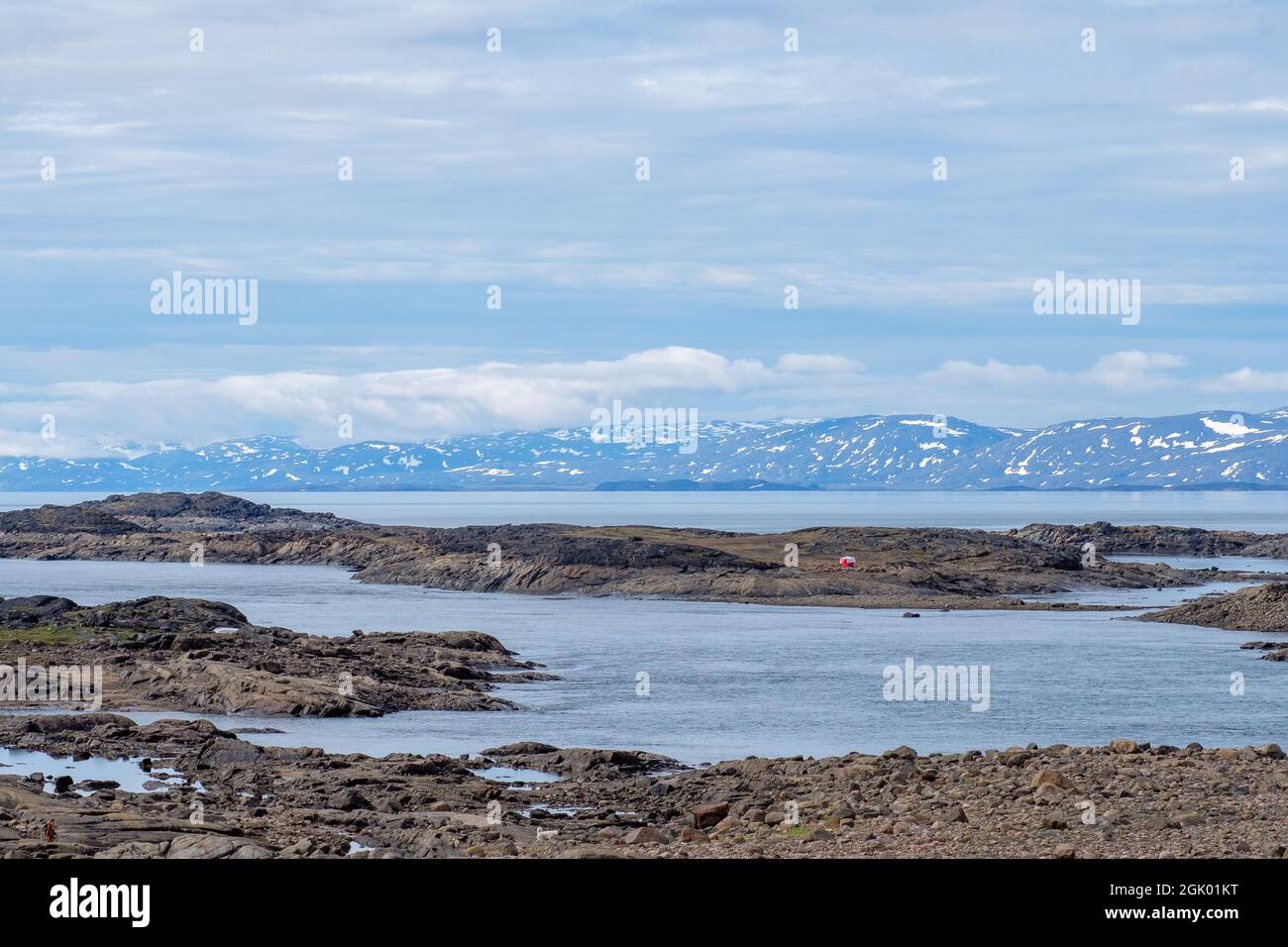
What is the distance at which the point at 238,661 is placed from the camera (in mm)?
53719

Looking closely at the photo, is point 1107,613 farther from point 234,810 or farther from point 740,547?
point 234,810

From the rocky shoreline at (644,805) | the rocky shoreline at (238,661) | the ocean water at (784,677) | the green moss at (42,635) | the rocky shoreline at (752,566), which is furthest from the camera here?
the rocky shoreline at (752,566)

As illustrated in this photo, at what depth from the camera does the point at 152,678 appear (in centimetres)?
5103

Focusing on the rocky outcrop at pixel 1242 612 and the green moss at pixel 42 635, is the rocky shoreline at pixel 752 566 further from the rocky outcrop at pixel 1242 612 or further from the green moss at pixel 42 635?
the green moss at pixel 42 635

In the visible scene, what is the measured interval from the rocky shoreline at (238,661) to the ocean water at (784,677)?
1.74 metres

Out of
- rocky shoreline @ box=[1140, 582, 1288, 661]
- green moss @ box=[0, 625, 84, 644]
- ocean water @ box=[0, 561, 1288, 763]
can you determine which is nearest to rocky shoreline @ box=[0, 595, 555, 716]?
green moss @ box=[0, 625, 84, 644]

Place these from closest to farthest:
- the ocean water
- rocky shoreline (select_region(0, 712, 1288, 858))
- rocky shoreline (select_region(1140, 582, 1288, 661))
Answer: rocky shoreline (select_region(0, 712, 1288, 858)), the ocean water, rocky shoreline (select_region(1140, 582, 1288, 661))

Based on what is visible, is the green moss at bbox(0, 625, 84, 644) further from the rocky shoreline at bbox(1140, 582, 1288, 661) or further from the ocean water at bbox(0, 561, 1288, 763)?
the rocky shoreline at bbox(1140, 582, 1288, 661)

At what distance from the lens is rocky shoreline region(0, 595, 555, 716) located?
48250 mm

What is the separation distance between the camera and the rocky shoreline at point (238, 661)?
4825 cm

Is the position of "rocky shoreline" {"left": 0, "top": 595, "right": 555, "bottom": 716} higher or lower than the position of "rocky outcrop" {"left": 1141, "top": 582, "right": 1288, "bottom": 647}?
higher

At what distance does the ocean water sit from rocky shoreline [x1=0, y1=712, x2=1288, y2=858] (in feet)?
18.3

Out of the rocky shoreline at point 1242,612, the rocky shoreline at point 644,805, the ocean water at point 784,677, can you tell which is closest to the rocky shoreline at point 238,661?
the ocean water at point 784,677
